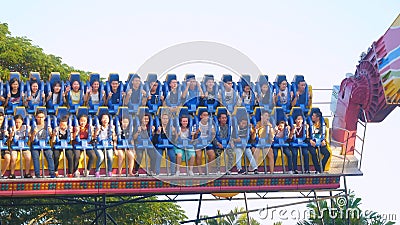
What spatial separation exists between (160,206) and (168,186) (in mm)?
6934

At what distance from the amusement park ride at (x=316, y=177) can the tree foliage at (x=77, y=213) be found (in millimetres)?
4315

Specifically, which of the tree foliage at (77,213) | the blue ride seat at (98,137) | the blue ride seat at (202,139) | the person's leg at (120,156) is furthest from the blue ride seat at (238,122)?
the tree foliage at (77,213)

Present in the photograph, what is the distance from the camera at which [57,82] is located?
20.1m

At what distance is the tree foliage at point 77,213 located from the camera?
25.1 meters

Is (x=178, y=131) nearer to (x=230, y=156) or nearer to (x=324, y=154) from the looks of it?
(x=230, y=156)

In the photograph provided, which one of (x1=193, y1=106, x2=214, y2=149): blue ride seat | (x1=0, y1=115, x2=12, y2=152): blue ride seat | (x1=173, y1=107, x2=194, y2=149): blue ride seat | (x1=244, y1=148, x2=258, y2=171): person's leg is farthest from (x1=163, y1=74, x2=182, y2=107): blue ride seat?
(x1=0, y1=115, x2=12, y2=152): blue ride seat

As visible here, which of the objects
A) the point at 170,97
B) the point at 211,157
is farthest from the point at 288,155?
the point at 170,97

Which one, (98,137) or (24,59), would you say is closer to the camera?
(98,137)

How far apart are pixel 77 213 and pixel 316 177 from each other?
6.99 m

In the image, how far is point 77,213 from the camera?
25.1 meters

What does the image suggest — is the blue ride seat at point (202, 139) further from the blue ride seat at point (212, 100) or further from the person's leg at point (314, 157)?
the person's leg at point (314, 157)

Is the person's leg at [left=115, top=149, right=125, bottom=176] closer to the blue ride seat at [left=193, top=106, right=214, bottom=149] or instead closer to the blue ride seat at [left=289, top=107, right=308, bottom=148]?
the blue ride seat at [left=193, top=106, right=214, bottom=149]

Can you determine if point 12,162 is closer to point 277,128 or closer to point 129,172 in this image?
point 129,172

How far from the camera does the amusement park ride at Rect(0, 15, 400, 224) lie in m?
19.2
